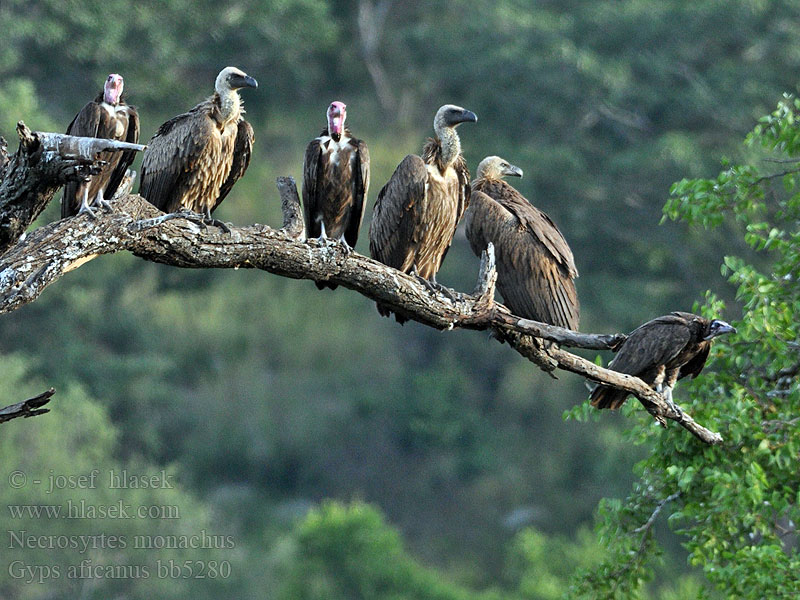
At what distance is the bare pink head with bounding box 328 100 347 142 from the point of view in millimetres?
7898

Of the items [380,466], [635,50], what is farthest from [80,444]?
[635,50]

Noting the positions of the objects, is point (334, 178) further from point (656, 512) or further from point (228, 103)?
point (656, 512)

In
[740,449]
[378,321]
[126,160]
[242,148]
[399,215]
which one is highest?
[378,321]

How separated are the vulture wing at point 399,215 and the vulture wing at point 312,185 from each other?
0.39 meters

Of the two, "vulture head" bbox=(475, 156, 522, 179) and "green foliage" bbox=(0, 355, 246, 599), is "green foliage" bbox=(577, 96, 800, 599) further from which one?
"green foliage" bbox=(0, 355, 246, 599)

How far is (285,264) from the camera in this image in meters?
6.43

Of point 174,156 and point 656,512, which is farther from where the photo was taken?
point 656,512

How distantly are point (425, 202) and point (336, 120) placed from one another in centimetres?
62

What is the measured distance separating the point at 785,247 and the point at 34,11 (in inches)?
1097

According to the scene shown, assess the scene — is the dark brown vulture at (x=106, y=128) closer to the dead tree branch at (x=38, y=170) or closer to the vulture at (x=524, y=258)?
the dead tree branch at (x=38, y=170)

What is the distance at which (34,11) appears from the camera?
111 ft

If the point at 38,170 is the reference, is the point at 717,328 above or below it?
above

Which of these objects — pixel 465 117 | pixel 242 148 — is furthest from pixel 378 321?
pixel 242 148

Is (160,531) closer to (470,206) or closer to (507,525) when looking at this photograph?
(507,525)
